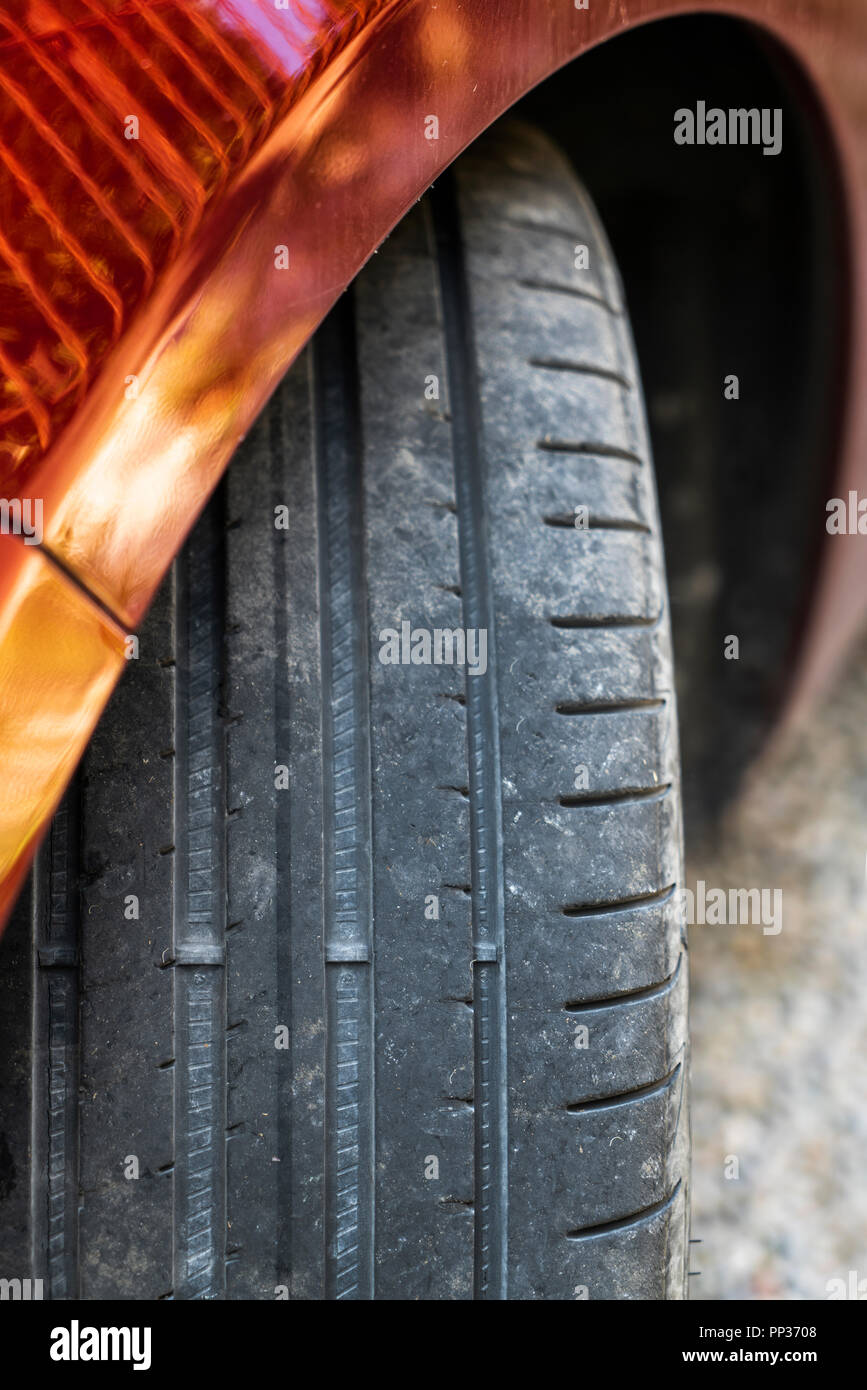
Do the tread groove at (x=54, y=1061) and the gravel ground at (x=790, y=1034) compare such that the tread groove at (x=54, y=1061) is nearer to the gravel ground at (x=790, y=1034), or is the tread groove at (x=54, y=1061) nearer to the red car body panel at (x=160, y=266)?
the red car body panel at (x=160, y=266)

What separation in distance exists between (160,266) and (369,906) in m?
0.48

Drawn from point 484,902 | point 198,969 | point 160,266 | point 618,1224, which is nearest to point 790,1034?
point 618,1224

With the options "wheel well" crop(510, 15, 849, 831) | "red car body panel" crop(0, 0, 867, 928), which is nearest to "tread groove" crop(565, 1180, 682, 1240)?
"red car body panel" crop(0, 0, 867, 928)

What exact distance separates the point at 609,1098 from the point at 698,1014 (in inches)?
38.3

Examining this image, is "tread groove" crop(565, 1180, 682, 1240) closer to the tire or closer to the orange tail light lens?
the tire

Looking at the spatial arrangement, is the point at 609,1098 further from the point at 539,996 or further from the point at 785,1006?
the point at 785,1006

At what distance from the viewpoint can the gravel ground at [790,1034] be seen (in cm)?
146

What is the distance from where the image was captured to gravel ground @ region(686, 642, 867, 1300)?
1462 millimetres

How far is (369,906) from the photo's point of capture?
32.3 inches

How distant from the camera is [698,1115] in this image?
1607 mm

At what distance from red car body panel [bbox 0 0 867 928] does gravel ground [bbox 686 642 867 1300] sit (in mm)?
1240

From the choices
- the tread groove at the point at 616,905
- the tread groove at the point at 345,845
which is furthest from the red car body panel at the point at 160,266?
the tread groove at the point at 616,905

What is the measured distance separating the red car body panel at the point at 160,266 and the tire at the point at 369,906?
0.20 m

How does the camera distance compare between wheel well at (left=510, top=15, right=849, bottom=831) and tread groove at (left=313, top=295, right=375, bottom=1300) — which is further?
wheel well at (left=510, top=15, right=849, bottom=831)
